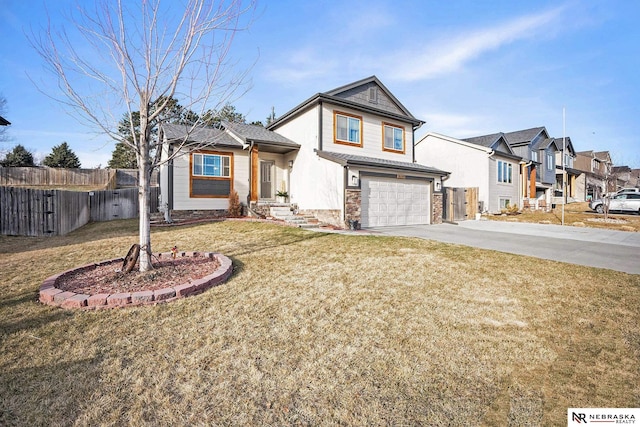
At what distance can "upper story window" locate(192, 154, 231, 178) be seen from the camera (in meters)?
13.6

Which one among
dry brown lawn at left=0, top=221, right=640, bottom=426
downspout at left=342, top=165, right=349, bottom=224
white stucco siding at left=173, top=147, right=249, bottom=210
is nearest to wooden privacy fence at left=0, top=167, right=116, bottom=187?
white stucco siding at left=173, top=147, right=249, bottom=210

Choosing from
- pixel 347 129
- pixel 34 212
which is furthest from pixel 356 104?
pixel 34 212

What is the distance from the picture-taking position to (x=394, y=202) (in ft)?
46.0

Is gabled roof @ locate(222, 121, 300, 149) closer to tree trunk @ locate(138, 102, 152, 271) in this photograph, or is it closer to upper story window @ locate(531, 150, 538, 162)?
tree trunk @ locate(138, 102, 152, 271)

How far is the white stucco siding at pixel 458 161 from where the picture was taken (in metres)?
21.1

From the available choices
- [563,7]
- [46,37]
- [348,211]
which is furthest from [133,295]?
[563,7]

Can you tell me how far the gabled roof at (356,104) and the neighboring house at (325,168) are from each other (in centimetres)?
5

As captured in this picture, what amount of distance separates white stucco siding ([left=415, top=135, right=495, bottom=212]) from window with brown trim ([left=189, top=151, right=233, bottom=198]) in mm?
17485

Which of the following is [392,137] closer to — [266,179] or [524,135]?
[266,179]

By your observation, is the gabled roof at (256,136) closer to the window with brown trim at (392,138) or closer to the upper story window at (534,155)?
the window with brown trim at (392,138)

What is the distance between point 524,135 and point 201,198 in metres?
30.4

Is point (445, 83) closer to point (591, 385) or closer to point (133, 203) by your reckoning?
point (591, 385)

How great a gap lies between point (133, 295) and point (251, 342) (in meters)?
2.08

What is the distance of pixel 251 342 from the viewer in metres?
3.04
